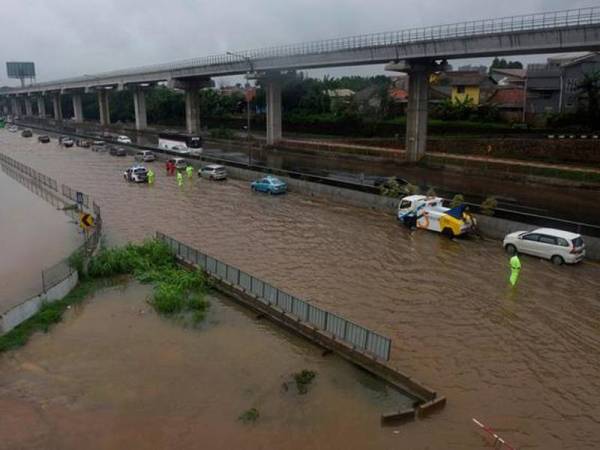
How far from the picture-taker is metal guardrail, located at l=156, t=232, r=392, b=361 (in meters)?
13.4

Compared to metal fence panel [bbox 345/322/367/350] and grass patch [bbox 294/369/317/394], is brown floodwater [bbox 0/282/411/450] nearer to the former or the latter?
grass patch [bbox 294/369/317/394]

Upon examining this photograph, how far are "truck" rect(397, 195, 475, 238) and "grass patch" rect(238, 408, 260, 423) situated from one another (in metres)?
15.9

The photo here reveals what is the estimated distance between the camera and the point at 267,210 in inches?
1262

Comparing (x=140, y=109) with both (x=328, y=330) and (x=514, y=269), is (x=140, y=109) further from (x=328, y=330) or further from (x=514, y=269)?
(x=328, y=330)

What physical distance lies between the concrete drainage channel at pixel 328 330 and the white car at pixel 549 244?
11440 millimetres

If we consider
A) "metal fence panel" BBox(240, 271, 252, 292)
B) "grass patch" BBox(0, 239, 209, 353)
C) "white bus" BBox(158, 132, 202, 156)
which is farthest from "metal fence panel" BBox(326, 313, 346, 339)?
"white bus" BBox(158, 132, 202, 156)

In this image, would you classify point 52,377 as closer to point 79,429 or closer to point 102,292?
point 79,429

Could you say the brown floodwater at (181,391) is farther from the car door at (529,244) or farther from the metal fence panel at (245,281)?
the car door at (529,244)

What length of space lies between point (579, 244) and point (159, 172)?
36465 millimetres

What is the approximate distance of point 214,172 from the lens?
140ft

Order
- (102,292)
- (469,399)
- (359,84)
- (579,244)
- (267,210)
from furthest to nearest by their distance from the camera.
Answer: (359,84)
(267,210)
(579,244)
(102,292)
(469,399)

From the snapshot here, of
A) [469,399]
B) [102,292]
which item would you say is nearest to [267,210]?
[102,292]

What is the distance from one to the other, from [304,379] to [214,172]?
31.7 metres

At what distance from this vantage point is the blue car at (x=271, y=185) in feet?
120
